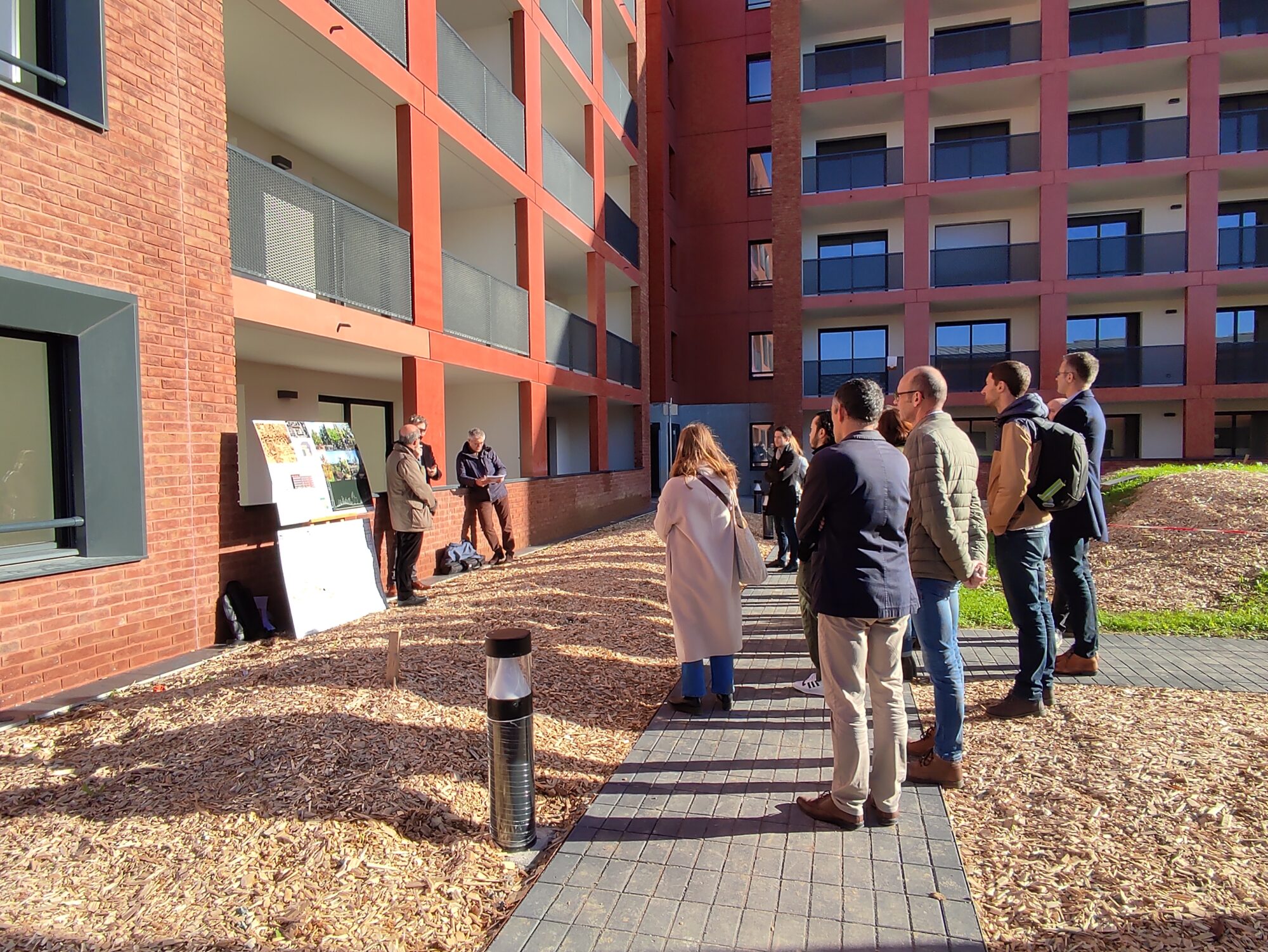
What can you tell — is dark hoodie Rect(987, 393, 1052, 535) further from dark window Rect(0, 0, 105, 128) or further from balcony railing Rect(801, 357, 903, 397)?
balcony railing Rect(801, 357, 903, 397)

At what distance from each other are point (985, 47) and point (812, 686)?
22717 mm

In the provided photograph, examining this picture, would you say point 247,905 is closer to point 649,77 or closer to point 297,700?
point 297,700

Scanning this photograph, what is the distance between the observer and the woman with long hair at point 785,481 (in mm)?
8938

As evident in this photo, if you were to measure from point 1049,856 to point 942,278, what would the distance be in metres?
21.2

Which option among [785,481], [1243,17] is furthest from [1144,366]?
[785,481]

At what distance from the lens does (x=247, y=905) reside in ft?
9.12

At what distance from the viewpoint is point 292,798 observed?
3426mm

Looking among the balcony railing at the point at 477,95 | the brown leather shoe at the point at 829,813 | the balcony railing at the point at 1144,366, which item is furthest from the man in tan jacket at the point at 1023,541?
the balcony railing at the point at 1144,366

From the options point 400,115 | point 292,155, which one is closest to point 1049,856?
point 400,115

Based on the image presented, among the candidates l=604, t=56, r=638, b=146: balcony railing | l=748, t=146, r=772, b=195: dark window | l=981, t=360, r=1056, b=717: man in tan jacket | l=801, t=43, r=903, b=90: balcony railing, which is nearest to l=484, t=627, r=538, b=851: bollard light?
l=981, t=360, r=1056, b=717: man in tan jacket

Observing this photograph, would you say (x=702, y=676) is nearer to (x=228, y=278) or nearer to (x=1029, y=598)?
(x=1029, y=598)

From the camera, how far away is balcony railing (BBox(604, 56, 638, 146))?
18.2 meters

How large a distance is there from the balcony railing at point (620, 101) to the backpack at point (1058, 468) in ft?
53.4

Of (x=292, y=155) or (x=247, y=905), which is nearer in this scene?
(x=247, y=905)
